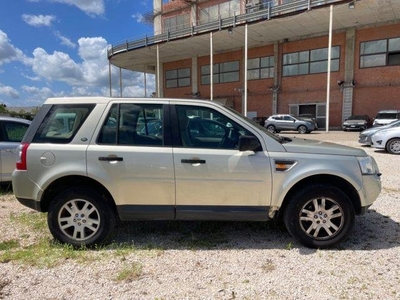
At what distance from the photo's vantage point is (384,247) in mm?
3676

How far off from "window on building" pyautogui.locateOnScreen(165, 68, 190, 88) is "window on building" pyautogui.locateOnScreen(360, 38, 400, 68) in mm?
18846

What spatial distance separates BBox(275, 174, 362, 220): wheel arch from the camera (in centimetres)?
365

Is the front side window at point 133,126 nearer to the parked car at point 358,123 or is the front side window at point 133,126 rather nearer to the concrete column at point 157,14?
the parked car at point 358,123

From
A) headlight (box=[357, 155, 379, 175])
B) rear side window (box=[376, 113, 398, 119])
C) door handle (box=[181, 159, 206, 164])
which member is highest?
rear side window (box=[376, 113, 398, 119])

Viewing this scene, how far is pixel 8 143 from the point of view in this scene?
19.6ft

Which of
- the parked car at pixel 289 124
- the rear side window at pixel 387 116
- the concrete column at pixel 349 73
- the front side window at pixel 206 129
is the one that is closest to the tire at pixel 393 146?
the front side window at pixel 206 129

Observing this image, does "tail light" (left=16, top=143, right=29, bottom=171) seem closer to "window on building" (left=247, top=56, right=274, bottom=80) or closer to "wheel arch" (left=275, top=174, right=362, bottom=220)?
"wheel arch" (left=275, top=174, right=362, bottom=220)

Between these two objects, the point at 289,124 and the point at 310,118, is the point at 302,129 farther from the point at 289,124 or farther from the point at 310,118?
the point at 310,118

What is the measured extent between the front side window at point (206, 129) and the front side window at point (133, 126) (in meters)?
0.29

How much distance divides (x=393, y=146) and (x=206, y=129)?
1068 centimetres

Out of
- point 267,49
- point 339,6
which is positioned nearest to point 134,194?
point 339,6

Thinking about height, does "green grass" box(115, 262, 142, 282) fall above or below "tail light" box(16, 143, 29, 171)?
below

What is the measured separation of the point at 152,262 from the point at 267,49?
30.2 meters

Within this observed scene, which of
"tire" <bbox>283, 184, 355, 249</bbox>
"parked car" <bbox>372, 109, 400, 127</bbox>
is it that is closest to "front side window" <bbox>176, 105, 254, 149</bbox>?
"tire" <bbox>283, 184, 355, 249</bbox>
